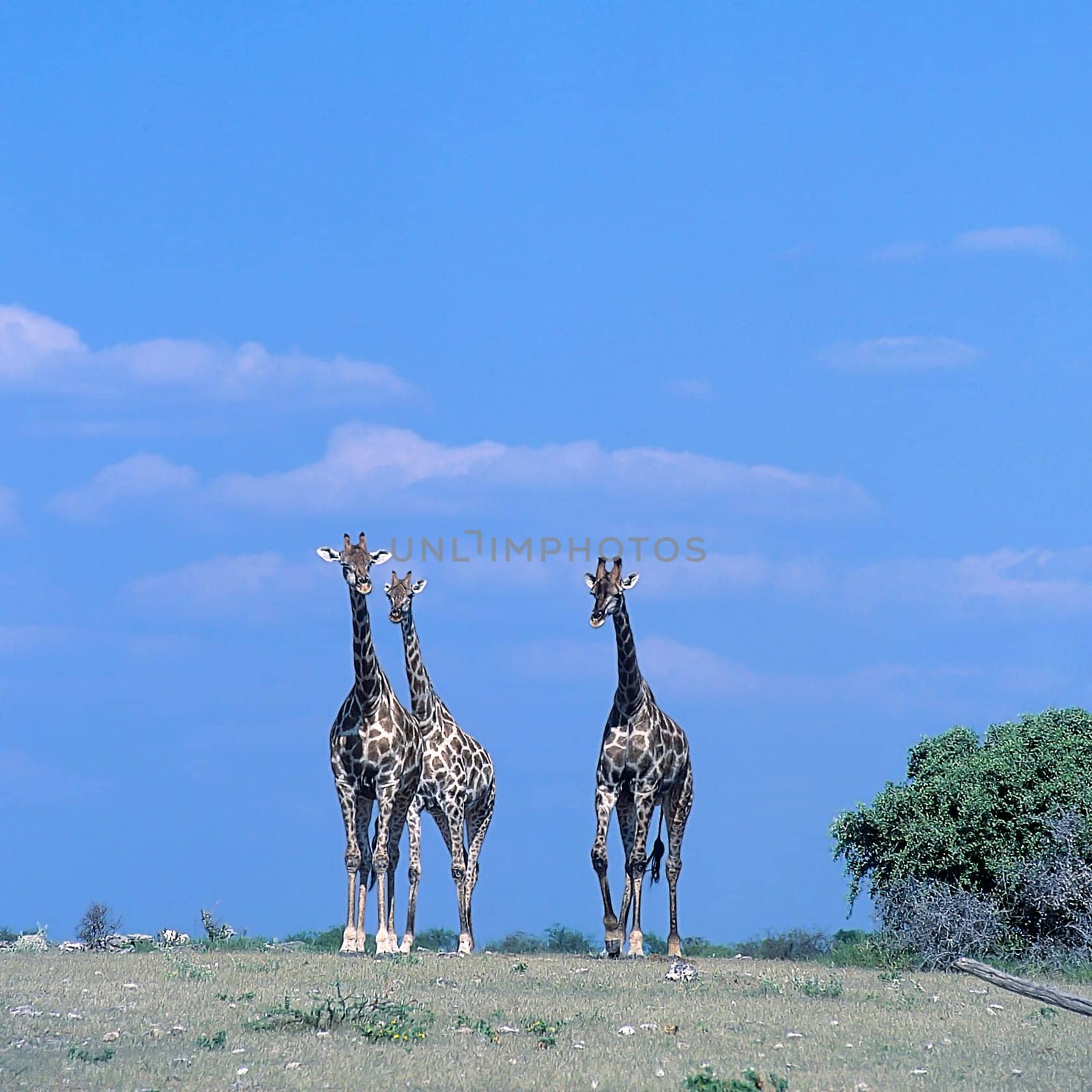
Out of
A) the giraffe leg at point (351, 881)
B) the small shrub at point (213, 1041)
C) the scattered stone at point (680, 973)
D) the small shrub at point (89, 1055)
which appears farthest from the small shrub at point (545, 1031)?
the giraffe leg at point (351, 881)

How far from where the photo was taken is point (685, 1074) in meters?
12.3

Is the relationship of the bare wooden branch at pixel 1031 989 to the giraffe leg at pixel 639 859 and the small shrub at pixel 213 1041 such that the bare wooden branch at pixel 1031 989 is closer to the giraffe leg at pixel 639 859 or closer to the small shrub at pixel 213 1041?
the small shrub at pixel 213 1041

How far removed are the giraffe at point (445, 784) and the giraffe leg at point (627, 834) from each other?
95.4 inches

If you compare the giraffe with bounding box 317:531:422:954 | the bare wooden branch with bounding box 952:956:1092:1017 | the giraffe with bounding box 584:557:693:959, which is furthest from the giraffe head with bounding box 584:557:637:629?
the bare wooden branch with bounding box 952:956:1092:1017

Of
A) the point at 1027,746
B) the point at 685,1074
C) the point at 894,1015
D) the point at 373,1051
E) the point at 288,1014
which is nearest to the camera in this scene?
the point at 685,1074

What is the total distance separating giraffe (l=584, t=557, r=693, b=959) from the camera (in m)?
22.9

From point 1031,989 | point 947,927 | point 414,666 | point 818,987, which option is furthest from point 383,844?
point 1031,989

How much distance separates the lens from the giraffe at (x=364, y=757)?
21.8 m

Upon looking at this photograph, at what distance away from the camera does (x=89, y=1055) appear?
1266cm

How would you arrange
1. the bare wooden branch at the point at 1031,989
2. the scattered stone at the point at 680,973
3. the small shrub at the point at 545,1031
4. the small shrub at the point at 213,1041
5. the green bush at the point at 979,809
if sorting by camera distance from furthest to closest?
1. the green bush at the point at 979,809
2. the scattered stone at the point at 680,973
3. the small shrub at the point at 545,1031
4. the small shrub at the point at 213,1041
5. the bare wooden branch at the point at 1031,989

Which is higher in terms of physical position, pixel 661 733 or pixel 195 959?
pixel 661 733

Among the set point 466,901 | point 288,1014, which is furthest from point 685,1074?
point 466,901

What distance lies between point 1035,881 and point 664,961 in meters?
6.30

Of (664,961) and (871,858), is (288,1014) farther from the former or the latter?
(871,858)
